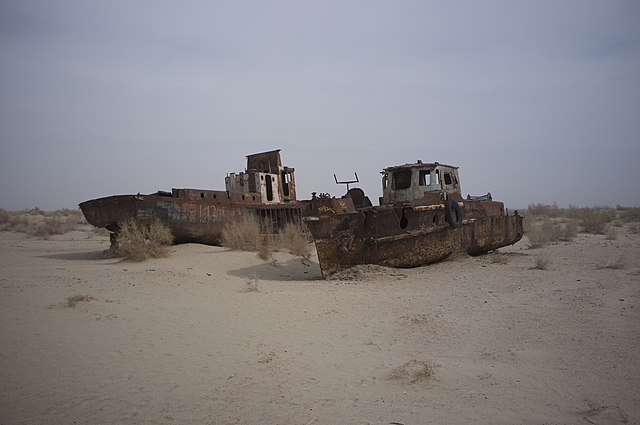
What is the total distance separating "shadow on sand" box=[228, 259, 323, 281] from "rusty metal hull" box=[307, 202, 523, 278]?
0.79 meters

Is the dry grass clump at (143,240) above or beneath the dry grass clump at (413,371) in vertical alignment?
above

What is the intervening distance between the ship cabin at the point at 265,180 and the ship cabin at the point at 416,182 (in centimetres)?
534

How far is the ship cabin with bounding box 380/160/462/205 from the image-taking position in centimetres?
1077

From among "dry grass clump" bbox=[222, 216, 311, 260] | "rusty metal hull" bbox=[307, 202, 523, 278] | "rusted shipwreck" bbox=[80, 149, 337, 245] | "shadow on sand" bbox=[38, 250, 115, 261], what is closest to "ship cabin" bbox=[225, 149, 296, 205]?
"rusted shipwreck" bbox=[80, 149, 337, 245]

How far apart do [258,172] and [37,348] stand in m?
11.9

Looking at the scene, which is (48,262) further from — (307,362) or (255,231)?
(307,362)

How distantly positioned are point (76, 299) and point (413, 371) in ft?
14.0

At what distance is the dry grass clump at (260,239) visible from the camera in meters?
11.6

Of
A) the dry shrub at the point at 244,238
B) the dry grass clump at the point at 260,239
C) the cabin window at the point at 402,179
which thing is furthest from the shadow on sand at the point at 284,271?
the cabin window at the point at 402,179

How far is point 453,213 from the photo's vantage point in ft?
31.0

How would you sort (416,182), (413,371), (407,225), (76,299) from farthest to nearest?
(416,182), (407,225), (76,299), (413,371)

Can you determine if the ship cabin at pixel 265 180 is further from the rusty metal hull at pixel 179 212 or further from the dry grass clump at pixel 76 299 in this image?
the dry grass clump at pixel 76 299

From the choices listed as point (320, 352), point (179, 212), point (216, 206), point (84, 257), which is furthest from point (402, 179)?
point (84, 257)

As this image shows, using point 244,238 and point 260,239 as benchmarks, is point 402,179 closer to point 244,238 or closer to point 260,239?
point 260,239
